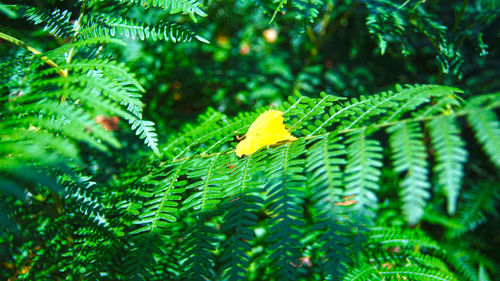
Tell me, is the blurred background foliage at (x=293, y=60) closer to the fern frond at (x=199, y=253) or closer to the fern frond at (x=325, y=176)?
the fern frond at (x=325, y=176)

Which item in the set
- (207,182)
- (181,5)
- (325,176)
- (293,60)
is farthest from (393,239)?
(293,60)

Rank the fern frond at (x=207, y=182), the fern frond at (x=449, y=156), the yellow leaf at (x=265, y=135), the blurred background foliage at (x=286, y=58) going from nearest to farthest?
the fern frond at (x=449, y=156) < the fern frond at (x=207, y=182) < the yellow leaf at (x=265, y=135) < the blurred background foliage at (x=286, y=58)

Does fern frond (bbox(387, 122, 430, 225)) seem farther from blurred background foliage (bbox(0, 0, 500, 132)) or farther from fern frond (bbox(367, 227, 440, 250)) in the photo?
blurred background foliage (bbox(0, 0, 500, 132))

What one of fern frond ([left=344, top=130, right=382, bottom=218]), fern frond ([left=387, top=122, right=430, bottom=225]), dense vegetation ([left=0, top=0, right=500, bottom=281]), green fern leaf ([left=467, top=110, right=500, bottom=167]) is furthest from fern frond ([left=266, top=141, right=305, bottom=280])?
green fern leaf ([left=467, top=110, right=500, bottom=167])

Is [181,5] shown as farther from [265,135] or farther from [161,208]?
[161,208]

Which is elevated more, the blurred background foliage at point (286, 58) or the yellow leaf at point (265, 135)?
the blurred background foliage at point (286, 58)

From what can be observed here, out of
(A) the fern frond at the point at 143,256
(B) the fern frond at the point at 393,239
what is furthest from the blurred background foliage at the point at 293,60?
(A) the fern frond at the point at 143,256

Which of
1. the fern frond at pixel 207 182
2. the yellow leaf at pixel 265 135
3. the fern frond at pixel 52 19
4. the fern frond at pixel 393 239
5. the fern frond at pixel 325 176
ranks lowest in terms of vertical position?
the fern frond at pixel 393 239
